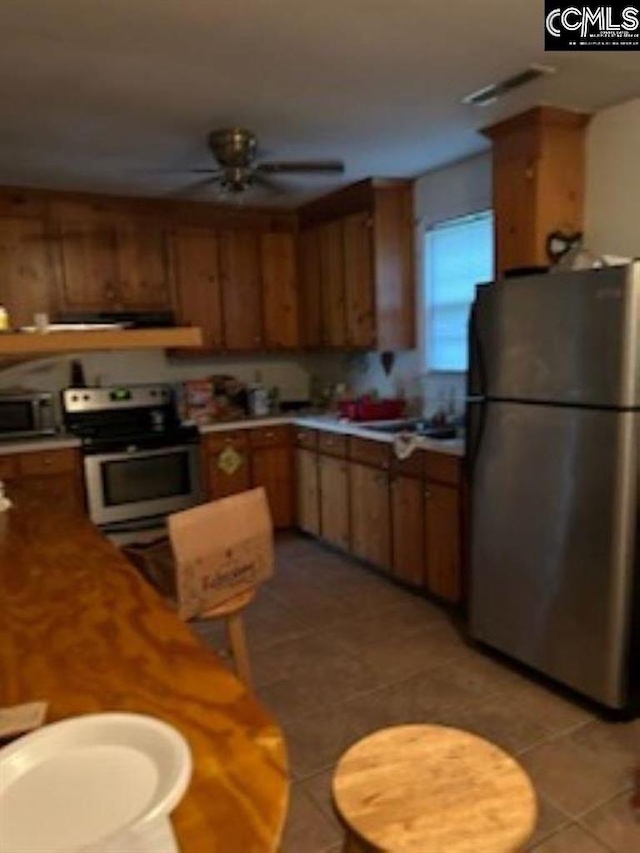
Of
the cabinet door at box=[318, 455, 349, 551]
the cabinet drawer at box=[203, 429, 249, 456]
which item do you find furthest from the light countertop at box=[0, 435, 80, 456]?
the cabinet door at box=[318, 455, 349, 551]

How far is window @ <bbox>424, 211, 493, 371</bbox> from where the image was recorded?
144 inches

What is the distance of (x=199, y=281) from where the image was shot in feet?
14.6

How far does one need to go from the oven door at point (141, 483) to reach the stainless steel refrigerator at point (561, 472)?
211cm

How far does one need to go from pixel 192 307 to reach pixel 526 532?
114 inches

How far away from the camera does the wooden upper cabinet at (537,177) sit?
9.24 feet

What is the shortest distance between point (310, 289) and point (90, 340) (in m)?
3.61

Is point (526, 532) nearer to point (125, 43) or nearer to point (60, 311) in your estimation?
point (125, 43)

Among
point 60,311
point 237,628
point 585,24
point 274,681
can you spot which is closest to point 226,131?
point 585,24

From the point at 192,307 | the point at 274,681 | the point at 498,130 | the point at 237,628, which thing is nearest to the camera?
the point at 237,628

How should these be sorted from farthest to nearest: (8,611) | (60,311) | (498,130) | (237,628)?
(60,311) → (498,130) → (237,628) → (8,611)

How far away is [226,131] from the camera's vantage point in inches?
111

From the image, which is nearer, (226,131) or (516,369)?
(516,369)

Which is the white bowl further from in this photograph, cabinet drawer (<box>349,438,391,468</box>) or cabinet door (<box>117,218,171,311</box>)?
cabinet door (<box>117,218,171,311</box>)

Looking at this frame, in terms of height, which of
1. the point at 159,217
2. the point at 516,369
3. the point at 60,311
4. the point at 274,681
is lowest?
the point at 274,681
